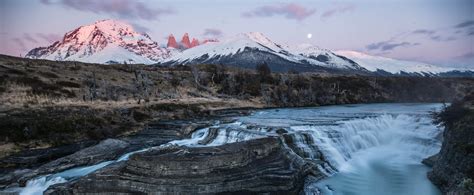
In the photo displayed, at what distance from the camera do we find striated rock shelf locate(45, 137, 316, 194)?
20750mm

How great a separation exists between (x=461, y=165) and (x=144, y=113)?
35424 millimetres

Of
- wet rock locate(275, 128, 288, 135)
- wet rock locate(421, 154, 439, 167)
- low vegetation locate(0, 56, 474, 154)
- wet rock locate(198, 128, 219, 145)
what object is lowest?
wet rock locate(421, 154, 439, 167)

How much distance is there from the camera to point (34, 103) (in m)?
45.6

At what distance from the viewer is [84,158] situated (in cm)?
2667

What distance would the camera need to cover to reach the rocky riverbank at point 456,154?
20917 mm

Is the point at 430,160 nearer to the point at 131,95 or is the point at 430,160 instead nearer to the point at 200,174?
the point at 200,174

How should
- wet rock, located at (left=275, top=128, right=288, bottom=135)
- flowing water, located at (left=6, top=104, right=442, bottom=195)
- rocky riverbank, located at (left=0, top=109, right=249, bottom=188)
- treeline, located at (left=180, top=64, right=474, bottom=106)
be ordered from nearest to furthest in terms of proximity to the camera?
flowing water, located at (left=6, top=104, right=442, bottom=195)
rocky riverbank, located at (left=0, top=109, right=249, bottom=188)
wet rock, located at (left=275, top=128, right=288, bottom=135)
treeline, located at (left=180, top=64, right=474, bottom=106)

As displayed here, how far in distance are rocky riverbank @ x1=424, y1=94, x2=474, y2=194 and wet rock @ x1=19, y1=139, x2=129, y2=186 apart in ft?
71.5

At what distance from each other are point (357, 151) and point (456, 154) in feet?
39.6

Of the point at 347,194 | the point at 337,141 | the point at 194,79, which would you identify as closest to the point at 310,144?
the point at 337,141

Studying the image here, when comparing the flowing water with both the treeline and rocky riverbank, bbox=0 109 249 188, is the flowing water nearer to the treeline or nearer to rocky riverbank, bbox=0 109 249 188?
rocky riverbank, bbox=0 109 249 188

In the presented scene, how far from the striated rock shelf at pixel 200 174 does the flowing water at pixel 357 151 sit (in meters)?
2.03

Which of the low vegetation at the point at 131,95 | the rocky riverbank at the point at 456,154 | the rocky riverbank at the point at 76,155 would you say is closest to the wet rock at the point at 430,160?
the rocky riverbank at the point at 456,154

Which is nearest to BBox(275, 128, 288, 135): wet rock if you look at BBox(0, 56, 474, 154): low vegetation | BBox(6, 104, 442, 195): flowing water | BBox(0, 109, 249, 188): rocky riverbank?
BBox(6, 104, 442, 195): flowing water
